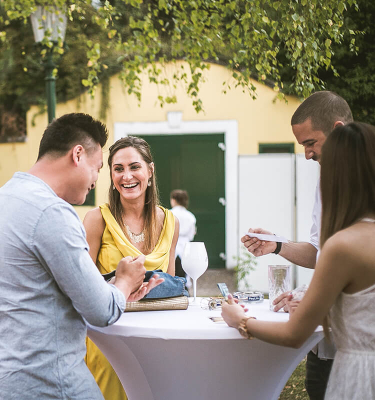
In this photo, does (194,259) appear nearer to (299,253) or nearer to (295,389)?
(299,253)

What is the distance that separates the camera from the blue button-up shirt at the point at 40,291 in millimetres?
1658

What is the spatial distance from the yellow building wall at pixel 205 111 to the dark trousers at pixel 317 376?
691 centimetres

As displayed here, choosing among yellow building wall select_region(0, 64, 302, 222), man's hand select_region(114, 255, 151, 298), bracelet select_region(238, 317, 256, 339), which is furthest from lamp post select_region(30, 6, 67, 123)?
bracelet select_region(238, 317, 256, 339)

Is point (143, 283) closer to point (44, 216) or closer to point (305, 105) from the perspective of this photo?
point (44, 216)

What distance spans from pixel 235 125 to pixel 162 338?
7.95 metres

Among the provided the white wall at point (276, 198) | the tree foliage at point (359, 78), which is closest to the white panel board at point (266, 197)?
the white wall at point (276, 198)

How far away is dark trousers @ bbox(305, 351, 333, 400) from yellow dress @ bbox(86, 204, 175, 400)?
0.87 m

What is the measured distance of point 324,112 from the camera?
2.62m

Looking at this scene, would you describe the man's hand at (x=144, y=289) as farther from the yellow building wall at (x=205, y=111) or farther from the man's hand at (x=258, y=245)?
the yellow building wall at (x=205, y=111)

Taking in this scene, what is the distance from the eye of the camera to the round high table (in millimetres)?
1959

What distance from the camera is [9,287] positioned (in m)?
1.69

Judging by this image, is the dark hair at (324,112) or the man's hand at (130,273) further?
the dark hair at (324,112)

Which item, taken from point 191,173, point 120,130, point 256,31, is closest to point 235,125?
point 191,173

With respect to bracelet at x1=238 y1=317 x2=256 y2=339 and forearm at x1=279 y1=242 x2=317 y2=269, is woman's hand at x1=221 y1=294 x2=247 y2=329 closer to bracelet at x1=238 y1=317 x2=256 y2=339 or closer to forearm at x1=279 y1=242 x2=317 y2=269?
bracelet at x1=238 y1=317 x2=256 y2=339
